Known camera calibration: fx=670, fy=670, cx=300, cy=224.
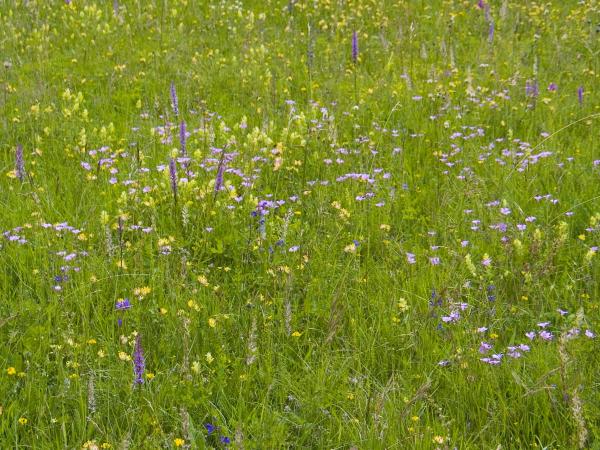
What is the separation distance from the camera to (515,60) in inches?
253

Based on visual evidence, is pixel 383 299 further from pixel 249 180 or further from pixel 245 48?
pixel 245 48

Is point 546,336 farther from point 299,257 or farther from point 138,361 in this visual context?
point 138,361

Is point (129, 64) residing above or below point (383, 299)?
above

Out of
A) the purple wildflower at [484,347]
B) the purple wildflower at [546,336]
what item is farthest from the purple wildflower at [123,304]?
the purple wildflower at [546,336]

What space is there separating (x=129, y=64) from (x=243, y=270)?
3.66m

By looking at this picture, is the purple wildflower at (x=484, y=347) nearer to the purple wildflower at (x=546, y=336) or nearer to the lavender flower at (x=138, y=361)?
the purple wildflower at (x=546, y=336)

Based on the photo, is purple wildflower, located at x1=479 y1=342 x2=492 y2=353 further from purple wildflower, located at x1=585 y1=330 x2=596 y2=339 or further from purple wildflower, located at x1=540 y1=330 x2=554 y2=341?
purple wildflower, located at x1=585 y1=330 x2=596 y2=339

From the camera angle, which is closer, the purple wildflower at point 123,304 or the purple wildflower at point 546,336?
the purple wildflower at point 546,336

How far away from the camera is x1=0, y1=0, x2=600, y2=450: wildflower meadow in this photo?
2.43 metres

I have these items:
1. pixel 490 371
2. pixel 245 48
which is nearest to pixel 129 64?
pixel 245 48

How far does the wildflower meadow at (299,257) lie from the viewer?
243 cm

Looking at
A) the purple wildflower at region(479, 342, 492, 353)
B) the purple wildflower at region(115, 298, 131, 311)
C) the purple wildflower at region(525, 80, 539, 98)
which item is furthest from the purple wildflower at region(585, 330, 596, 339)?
the purple wildflower at region(525, 80, 539, 98)

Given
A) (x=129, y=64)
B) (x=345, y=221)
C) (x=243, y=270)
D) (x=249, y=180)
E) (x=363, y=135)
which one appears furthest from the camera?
(x=129, y=64)

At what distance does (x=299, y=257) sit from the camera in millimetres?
3340
